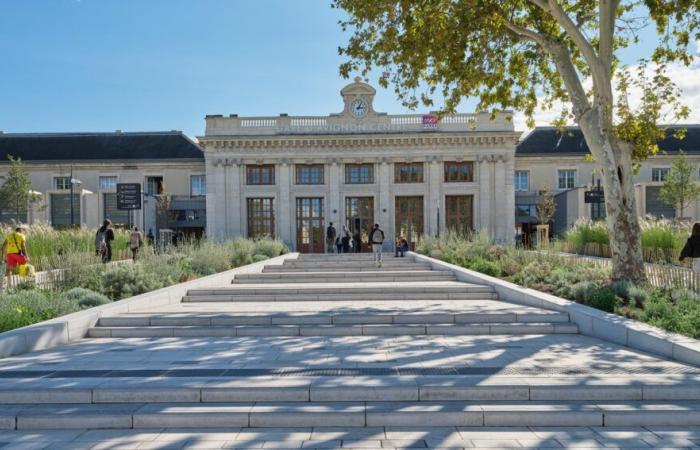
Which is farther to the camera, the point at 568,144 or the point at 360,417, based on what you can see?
the point at 568,144

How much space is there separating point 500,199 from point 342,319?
25.1 metres

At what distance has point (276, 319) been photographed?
7859mm

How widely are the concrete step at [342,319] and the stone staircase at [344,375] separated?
0.06 ft

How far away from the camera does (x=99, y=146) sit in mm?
A: 37500

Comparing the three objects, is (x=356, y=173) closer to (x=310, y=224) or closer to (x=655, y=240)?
(x=310, y=224)

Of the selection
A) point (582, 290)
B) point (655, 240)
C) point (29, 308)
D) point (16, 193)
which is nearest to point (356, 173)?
point (655, 240)

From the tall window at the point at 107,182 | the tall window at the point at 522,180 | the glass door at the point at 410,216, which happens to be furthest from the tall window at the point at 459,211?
the tall window at the point at 107,182

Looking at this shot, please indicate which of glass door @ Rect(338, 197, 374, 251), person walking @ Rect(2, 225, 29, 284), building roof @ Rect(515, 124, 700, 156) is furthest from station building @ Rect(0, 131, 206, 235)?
building roof @ Rect(515, 124, 700, 156)

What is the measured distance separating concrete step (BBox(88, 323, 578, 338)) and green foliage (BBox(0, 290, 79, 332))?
848 mm

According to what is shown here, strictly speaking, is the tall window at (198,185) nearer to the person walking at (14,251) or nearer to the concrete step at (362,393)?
the person walking at (14,251)

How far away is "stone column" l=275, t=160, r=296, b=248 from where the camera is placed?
30.5 meters

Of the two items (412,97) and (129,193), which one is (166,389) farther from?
(129,193)

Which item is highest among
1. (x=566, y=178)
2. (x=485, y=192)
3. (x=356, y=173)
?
(x=356, y=173)

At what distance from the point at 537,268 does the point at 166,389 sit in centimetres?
931
